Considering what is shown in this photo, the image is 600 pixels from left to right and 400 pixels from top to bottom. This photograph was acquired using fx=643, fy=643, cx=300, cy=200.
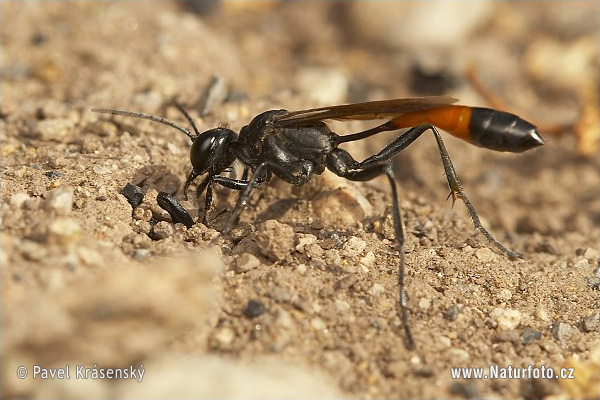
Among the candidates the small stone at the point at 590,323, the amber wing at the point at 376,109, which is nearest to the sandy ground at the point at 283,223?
the small stone at the point at 590,323

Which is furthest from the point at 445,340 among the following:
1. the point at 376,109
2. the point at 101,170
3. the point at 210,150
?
the point at 101,170

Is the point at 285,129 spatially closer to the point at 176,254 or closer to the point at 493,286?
the point at 176,254

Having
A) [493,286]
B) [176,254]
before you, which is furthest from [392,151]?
[176,254]

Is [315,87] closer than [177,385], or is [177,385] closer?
[177,385]

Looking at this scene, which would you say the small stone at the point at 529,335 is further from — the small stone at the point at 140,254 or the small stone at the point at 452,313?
the small stone at the point at 140,254

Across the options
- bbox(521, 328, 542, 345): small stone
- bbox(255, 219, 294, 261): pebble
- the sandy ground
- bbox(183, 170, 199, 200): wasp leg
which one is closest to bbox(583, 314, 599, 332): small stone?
the sandy ground

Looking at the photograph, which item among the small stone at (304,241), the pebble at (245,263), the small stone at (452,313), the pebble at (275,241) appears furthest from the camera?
the small stone at (304,241)
